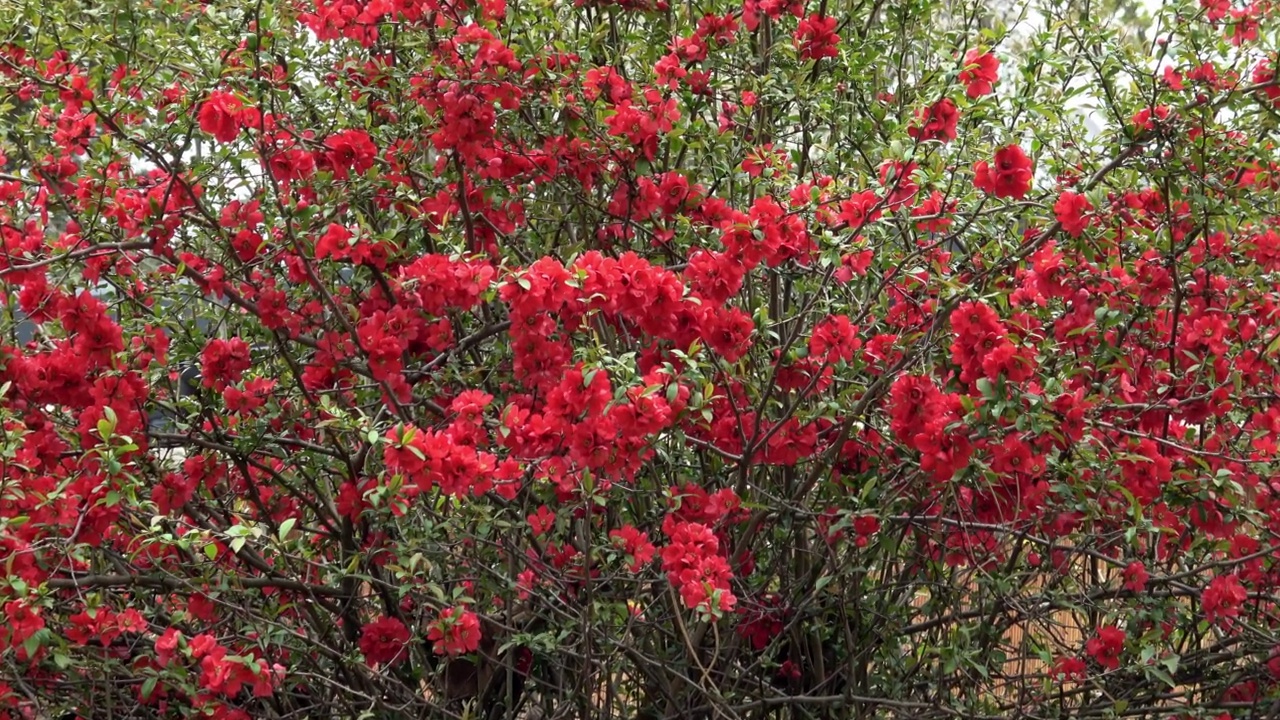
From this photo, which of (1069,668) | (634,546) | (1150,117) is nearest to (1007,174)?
(1150,117)

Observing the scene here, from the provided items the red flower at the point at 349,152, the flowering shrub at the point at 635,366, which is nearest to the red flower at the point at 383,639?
the flowering shrub at the point at 635,366

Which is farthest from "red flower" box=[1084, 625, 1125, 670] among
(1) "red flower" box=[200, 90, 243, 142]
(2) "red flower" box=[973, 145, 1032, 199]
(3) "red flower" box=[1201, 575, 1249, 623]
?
(1) "red flower" box=[200, 90, 243, 142]

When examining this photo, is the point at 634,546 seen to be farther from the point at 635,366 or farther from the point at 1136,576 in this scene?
the point at 1136,576

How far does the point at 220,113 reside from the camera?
251 cm

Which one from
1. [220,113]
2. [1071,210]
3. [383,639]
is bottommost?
[383,639]

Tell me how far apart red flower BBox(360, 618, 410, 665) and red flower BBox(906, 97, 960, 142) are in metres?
1.58

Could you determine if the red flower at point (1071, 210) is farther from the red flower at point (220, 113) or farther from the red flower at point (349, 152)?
the red flower at point (220, 113)

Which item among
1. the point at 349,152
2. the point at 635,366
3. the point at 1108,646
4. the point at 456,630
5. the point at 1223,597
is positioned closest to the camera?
the point at 635,366

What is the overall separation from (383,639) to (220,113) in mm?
1223

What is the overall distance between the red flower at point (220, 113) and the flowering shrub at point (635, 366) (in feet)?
0.05

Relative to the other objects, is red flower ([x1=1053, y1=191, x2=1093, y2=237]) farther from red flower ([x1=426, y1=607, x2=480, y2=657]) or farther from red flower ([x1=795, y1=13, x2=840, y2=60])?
red flower ([x1=426, y1=607, x2=480, y2=657])

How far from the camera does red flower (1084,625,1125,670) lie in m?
2.69

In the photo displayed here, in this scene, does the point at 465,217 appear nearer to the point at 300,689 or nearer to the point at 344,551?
the point at 344,551

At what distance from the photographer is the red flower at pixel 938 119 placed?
240 cm
